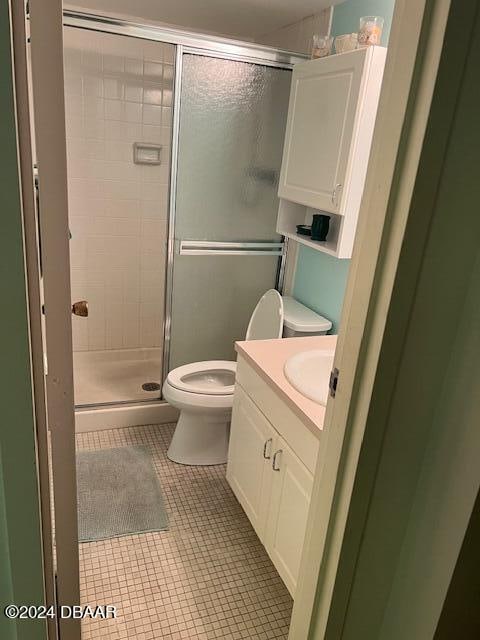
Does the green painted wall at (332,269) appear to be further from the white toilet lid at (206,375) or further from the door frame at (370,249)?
the door frame at (370,249)

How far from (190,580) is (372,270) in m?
1.46

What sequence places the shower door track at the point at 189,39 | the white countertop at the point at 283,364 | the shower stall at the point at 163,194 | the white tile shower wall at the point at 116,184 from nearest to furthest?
the white countertop at the point at 283,364 → the shower door track at the point at 189,39 → the shower stall at the point at 163,194 → the white tile shower wall at the point at 116,184

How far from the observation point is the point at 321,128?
80.4 inches

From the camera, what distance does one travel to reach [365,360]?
0.95 metres

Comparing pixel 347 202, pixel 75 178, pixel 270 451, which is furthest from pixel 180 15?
pixel 270 451

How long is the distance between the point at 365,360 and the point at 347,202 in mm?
1148

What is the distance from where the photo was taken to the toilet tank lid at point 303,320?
229 centimetres

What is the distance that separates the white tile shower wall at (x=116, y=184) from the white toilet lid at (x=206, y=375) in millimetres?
745

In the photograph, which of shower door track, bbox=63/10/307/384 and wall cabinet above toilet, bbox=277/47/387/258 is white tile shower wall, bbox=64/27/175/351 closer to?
shower door track, bbox=63/10/307/384

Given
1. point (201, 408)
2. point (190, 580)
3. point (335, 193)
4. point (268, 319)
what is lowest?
point (190, 580)

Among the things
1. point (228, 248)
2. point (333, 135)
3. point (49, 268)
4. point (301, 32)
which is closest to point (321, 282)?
point (228, 248)

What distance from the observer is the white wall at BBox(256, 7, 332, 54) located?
2.35 m

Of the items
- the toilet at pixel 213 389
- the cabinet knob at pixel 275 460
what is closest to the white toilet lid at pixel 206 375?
the toilet at pixel 213 389

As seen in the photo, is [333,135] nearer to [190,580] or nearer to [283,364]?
[283,364]
